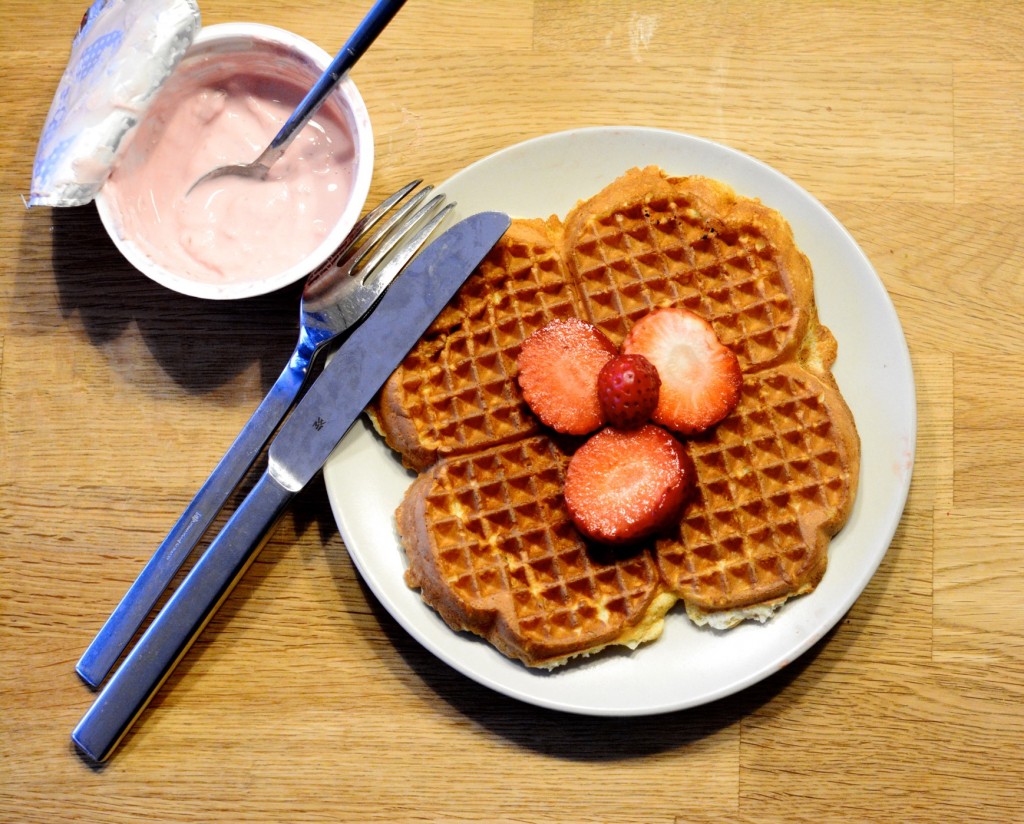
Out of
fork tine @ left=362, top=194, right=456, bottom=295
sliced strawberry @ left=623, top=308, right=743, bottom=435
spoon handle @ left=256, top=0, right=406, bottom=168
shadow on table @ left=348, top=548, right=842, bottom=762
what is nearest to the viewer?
spoon handle @ left=256, top=0, right=406, bottom=168

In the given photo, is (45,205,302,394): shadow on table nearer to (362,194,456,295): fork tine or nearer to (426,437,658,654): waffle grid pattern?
(362,194,456,295): fork tine

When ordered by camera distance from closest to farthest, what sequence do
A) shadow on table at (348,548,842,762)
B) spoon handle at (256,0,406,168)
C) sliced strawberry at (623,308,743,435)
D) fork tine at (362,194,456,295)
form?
spoon handle at (256,0,406,168), sliced strawberry at (623,308,743,435), fork tine at (362,194,456,295), shadow on table at (348,548,842,762)

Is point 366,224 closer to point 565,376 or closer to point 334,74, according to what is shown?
point 334,74

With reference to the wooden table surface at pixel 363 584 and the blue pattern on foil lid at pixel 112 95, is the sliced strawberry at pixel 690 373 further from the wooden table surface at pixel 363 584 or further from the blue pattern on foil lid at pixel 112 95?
the blue pattern on foil lid at pixel 112 95

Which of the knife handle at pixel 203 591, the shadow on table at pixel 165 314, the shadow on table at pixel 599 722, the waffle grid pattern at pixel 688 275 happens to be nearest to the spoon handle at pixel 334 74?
the shadow on table at pixel 165 314

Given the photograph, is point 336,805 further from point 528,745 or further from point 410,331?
point 410,331

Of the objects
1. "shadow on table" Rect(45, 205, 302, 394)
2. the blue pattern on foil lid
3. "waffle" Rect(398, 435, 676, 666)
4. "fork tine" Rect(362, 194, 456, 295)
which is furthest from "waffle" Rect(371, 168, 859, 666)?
the blue pattern on foil lid

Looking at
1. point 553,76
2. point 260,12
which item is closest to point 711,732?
point 553,76
